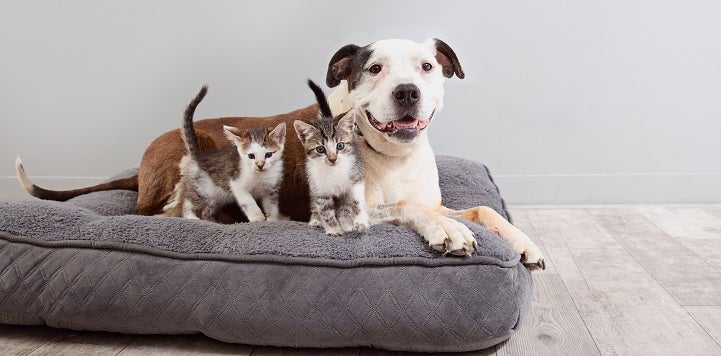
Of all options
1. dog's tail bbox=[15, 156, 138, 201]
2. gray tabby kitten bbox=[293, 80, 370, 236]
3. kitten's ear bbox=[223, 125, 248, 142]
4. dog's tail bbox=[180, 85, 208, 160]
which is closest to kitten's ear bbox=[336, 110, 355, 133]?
gray tabby kitten bbox=[293, 80, 370, 236]

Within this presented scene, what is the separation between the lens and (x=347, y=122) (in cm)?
218

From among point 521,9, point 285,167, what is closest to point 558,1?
point 521,9

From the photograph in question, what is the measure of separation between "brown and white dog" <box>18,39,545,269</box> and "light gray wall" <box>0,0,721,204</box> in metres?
1.38

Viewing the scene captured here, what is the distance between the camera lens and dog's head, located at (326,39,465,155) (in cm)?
228

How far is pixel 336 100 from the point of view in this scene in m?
2.67

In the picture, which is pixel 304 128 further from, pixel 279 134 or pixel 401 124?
pixel 401 124

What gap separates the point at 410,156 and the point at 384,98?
33 cm

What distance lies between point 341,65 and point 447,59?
1.32 feet

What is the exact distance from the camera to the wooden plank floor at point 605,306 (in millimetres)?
2074

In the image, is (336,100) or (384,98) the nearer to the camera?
(384,98)

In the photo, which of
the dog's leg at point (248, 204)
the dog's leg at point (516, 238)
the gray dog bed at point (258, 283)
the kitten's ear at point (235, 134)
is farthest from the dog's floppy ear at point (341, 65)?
the dog's leg at point (516, 238)

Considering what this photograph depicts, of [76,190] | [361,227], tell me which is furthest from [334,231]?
[76,190]

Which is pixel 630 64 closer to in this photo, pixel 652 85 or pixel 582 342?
pixel 652 85

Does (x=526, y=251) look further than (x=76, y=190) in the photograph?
No
